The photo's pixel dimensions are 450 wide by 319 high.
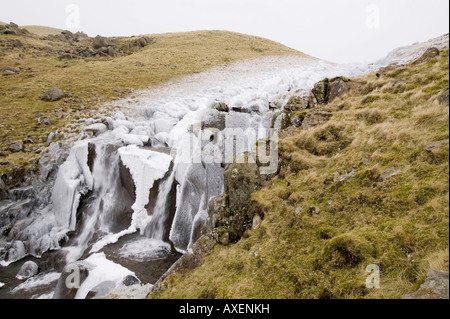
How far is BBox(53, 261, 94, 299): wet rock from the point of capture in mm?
9500

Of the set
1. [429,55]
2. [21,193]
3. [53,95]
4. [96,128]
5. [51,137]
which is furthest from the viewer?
[53,95]

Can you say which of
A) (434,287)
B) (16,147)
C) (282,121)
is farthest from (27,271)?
(434,287)

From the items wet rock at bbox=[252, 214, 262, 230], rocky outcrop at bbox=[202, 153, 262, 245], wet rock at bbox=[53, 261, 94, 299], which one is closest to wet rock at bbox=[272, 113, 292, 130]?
rocky outcrop at bbox=[202, 153, 262, 245]

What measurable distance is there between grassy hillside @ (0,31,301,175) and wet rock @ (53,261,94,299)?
11.9m

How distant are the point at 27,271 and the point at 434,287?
56.8 ft

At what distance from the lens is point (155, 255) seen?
42.7 ft

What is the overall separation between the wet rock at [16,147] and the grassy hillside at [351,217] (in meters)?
19.4

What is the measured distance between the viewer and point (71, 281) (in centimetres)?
973

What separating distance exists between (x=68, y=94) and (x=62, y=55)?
22318 millimetres

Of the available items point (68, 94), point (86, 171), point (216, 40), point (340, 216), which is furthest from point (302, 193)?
point (216, 40)

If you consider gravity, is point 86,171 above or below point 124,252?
above

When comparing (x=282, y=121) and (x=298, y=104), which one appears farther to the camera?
(x=298, y=104)

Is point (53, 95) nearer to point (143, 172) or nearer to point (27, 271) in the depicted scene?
point (143, 172)
